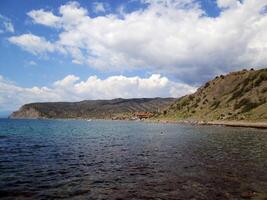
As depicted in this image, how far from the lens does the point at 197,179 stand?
33.2m

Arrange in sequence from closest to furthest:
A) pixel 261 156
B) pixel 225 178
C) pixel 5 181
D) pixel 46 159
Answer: pixel 5 181 → pixel 225 178 → pixel 46 159 → pixel 261 156

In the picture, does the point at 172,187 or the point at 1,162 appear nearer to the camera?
the point at 172,187

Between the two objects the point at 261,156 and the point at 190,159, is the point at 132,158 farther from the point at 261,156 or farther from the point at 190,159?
the point at 261,156

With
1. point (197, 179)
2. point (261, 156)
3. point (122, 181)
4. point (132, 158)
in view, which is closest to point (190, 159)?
point (132, 158)

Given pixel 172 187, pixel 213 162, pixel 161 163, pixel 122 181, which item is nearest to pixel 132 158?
pixel 161 163

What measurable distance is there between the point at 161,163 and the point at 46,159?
52.2ft

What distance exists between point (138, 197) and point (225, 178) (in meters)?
11.5

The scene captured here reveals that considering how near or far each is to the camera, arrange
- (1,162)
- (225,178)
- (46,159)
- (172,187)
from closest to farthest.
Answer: (172,187), (225,178), (1,162), (46,159)

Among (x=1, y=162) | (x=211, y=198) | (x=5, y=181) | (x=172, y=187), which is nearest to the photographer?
(x=211, y=198)

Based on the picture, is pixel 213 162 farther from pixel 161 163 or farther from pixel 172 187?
pixel 172 187

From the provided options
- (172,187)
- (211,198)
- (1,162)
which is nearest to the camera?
(211,198)

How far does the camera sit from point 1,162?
4344 cm

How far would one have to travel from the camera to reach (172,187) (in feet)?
97.1

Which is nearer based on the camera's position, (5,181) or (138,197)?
(138,197)
